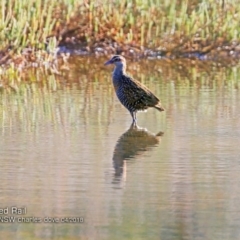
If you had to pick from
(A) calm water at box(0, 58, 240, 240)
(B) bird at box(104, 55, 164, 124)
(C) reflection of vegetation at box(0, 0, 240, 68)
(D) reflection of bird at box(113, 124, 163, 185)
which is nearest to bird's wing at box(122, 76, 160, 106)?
(B) bird at box(104, 55, 164, 124)

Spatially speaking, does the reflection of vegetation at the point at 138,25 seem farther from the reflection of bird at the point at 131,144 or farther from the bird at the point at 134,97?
the reflection of bird at the point at 131,144

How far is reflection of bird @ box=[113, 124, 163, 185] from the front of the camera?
7168 mm

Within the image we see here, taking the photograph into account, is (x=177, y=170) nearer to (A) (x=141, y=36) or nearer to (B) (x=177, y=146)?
(B) (x=177, y=146)

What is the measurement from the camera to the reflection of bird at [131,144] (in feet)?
23.5

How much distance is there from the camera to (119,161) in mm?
7172

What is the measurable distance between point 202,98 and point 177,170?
3.19 meters

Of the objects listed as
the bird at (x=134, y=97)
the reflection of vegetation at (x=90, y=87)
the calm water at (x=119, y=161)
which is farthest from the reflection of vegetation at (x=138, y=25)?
the bird at (x=134, y=97)

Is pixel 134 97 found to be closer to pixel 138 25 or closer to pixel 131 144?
pixel 131 144

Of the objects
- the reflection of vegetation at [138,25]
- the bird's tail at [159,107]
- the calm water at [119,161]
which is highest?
the reflection of vegetation at [138,25]

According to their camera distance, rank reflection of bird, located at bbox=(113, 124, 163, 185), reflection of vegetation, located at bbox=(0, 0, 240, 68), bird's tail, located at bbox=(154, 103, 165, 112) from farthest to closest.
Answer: reflection of vegetation, located at bbox=(0, 0, 240, 68) → bird's tail, located at bbox=(154, 103, 165, 112) → reflection of bird, located at bbox=(113, 124, 163, 185)

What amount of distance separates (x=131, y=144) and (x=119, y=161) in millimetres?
684

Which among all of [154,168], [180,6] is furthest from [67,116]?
[180,6]

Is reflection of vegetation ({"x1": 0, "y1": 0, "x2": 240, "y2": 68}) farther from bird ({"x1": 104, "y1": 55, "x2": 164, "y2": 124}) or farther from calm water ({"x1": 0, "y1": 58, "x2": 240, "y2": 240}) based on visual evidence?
bird ({"x1": 104, "y1": 55, "x2": 164, "y2": 124})

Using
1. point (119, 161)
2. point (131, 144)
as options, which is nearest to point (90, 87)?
point (131, 144)
